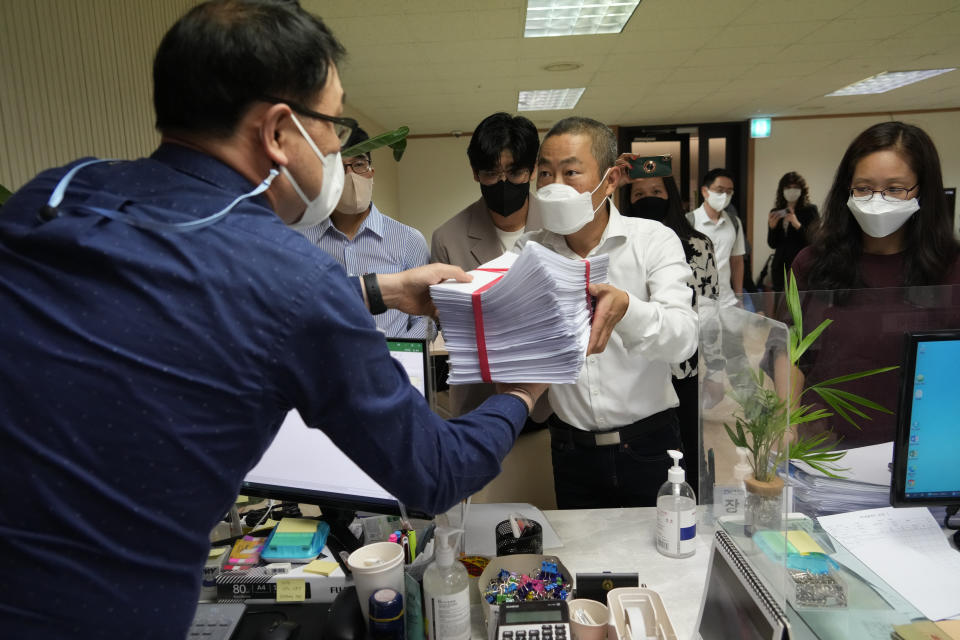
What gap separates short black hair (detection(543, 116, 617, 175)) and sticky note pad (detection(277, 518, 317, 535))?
116 cm

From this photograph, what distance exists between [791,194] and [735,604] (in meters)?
6.82

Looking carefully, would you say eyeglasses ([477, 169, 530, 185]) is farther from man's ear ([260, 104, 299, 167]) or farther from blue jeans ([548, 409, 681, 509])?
man's ear ([260, 104, 299, 167])

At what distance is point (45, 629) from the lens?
2.05ft

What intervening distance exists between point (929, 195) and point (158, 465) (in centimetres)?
197

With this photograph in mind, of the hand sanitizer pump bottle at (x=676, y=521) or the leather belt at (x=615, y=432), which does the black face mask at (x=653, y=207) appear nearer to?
the leather belt at (x=615, y=432)

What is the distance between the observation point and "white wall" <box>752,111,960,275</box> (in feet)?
31.2

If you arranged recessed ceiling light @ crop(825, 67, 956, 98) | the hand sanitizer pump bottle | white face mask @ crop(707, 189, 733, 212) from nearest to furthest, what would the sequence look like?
the hand sanitizer pump bottle < white face mask @ crop(707, 189, 733, 212) < recessed ceiling light @ crop(825, 67, 956, 98)

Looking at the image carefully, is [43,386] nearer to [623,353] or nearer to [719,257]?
[623,353]

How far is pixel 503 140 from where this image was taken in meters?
2.16

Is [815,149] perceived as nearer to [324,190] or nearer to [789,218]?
[789,218]

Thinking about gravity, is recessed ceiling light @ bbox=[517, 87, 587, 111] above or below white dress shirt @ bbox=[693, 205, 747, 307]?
above

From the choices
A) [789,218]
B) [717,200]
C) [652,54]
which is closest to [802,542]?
[717,200]

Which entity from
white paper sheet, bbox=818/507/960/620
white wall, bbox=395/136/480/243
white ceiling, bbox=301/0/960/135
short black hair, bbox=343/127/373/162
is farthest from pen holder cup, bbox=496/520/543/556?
white wall, bbox=395/136/480/243

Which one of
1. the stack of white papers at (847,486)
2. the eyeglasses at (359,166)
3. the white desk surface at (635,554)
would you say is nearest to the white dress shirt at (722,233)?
the eyeglasses at (359,166)
